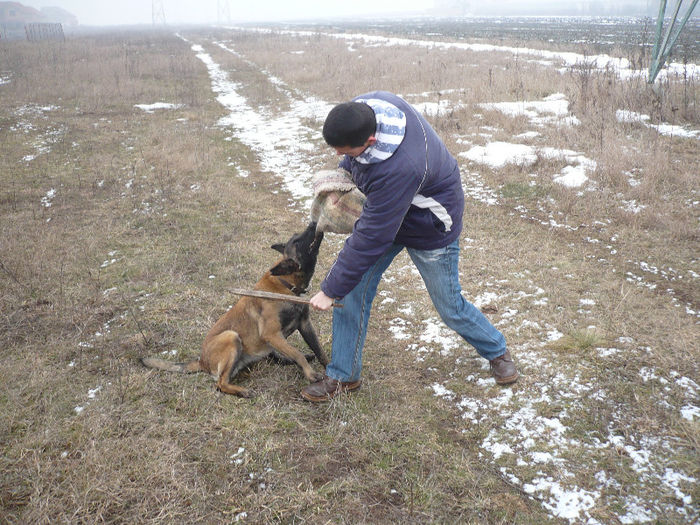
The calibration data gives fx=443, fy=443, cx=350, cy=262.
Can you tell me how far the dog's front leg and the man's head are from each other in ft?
5.33

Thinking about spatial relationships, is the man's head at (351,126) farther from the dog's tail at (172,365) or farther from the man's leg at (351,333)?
the dog's tail at (172,365)

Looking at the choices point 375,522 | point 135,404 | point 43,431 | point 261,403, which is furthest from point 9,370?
point 375,522

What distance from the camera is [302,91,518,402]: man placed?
7.68ft

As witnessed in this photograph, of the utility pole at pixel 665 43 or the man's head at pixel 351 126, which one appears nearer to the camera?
the man's head at pixel 351 126

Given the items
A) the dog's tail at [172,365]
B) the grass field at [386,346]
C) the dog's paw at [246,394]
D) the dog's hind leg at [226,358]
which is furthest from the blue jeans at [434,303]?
the dog's tail at [172,365]

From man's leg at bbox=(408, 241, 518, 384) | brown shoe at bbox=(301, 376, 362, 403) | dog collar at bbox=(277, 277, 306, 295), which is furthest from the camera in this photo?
dog collar at bbox=(277, 277, 306, 295)

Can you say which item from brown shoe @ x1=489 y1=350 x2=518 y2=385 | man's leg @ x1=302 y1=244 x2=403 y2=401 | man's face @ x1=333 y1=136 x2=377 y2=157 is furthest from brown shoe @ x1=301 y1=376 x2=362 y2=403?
man's face @ x1=333 y1=136 x2=377 y2=157

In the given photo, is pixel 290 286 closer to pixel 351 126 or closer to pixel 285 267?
pixel 285 267

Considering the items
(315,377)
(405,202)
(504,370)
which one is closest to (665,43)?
(504,370)

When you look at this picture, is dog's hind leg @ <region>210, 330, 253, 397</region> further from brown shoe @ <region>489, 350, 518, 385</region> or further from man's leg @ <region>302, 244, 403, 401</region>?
brown shoe @ <region>489, 350, 518, 385</region>

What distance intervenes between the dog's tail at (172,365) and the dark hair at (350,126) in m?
2.14

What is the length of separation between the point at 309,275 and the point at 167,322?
1.64 metres

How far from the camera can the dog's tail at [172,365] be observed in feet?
11.3

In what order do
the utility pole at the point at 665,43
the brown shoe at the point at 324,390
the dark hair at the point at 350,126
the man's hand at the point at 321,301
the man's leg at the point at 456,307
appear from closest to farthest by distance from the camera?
the dark hair at the point at 350,126 < the man's hand at the point at 321,301 < the man's leg at the point at 456,307 < the brown shoe at the point at 324,390 < the utility pole at the point at 665,43
